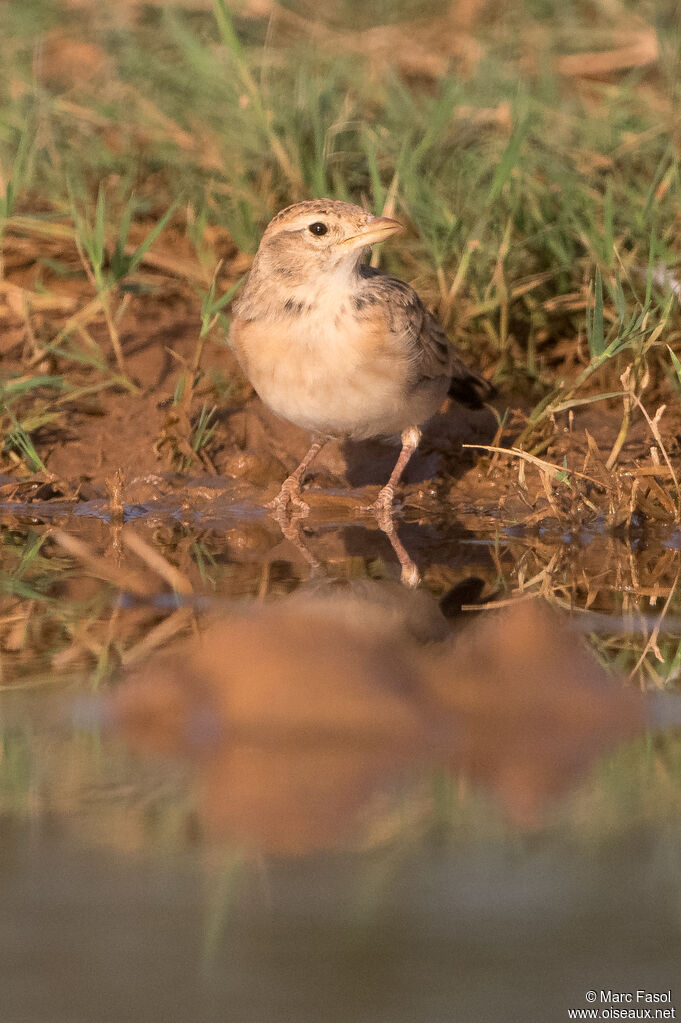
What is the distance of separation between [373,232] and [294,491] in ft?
3.29

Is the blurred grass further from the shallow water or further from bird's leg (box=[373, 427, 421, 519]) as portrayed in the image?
the shallow water

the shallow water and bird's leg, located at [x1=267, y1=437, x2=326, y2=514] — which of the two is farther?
bird's leg, located at [x1=267, y1=437, x2=326, y2=514]

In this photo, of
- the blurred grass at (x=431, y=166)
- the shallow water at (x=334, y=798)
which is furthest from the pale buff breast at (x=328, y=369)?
the shallow water at (x=334, y=798)

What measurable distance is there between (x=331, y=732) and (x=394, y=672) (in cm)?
40

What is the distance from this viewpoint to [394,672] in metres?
3.29

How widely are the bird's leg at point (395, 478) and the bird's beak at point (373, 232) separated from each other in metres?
0.78

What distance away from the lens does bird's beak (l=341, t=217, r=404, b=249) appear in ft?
16.2

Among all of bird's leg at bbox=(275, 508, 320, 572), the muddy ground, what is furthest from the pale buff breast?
the muddy ground

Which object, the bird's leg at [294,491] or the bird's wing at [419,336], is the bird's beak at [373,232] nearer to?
the bird's wing at [419,336]

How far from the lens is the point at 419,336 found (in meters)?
5.20

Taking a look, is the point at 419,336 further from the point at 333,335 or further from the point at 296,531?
the point at 296,531

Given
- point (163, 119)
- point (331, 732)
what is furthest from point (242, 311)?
point (331, 732)

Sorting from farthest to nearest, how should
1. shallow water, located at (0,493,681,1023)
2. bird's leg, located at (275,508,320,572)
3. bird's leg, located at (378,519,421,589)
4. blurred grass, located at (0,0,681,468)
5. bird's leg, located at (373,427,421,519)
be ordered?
1. blurred grass, located at (0,0,681,468)
2. bird's leg, located at (373,427,421,519)
3. bird's leg, located at (275,508,320,572)
4. bird's leg, located at (378,519,421,589)
5. shallow water, located at (0,493,681,1023)

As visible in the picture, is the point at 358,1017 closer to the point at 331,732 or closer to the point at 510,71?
the point at 331,732
